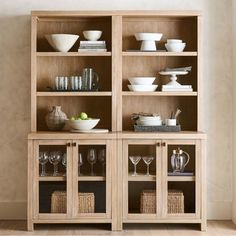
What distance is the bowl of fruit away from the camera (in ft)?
16.9

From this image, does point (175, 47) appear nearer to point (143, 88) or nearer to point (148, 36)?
point (148, 36)

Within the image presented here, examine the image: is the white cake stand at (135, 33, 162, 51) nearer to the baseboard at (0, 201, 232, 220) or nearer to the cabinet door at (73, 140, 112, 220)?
the cabinet door at (73, 140, 112, 220)

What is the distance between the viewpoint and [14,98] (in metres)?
→ 5.55

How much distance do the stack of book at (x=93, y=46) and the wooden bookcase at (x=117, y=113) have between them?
0.05m

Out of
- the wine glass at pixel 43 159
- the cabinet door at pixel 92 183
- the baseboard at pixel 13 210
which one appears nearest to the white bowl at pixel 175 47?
the cabinet door at pixel 92 183

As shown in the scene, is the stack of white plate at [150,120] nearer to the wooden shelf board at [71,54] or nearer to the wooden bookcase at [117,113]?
the wooden bookcase at [117,113]

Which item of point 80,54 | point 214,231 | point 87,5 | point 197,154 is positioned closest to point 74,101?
Answer: point 80,54

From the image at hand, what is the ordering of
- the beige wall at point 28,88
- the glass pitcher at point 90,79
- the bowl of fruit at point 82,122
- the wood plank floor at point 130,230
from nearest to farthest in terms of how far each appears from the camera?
the wood plank floor at point 130,230 → the bowl of fruit at point 82,122 → the glass pitcher at point 90,79 → the beige wall at point 28,88

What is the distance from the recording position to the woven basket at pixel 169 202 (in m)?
5.11

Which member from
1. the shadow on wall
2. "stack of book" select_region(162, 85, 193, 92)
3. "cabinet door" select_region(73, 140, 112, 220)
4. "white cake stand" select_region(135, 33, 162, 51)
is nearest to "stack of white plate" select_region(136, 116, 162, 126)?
"stack of book" select_region(162, 85, 193, 92)

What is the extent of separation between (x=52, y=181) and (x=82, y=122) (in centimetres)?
55

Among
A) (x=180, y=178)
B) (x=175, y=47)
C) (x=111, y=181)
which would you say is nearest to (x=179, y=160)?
(x=180, y=178)

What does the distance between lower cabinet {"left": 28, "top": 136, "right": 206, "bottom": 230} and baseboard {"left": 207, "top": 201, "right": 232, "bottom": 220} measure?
0.48m

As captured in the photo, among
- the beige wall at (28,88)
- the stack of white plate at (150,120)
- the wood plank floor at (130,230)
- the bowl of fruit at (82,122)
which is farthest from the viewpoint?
the beige wall at (28,88)
